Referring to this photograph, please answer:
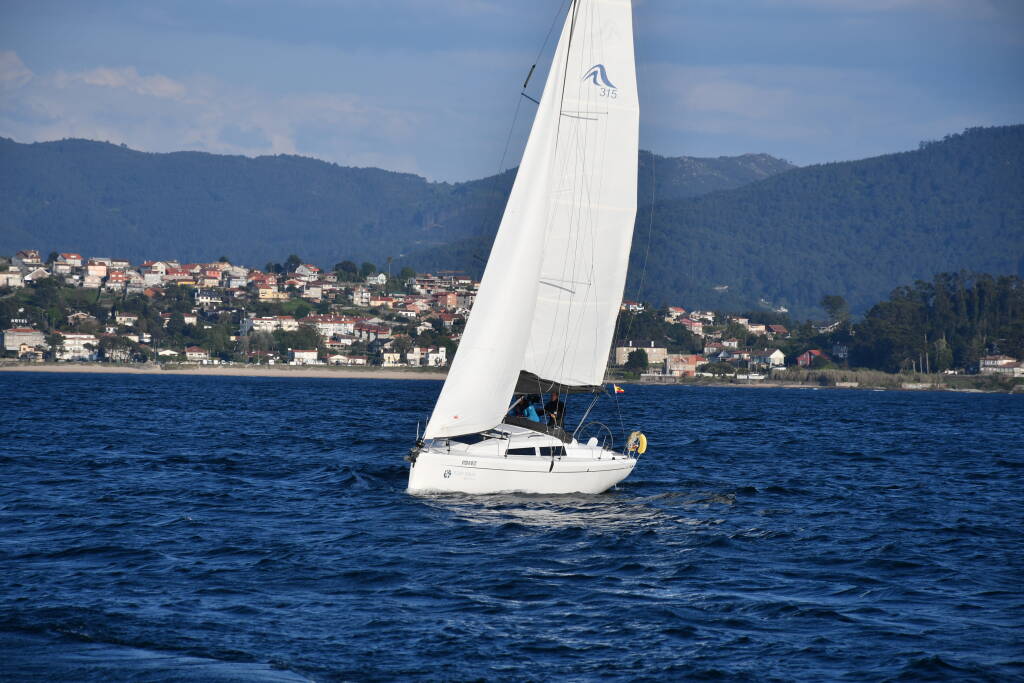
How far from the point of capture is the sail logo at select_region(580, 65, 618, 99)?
25250mm

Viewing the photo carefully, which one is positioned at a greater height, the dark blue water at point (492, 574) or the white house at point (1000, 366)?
the white house at point (1000, 366)

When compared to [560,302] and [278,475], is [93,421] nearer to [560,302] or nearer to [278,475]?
[278,475]

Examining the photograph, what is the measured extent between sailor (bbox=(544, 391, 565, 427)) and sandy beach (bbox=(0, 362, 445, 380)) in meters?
139

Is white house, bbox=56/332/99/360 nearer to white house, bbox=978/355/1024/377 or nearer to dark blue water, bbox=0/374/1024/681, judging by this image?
white house, bbox=978/355/1024/377

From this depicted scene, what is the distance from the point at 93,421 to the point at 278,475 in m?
23.2

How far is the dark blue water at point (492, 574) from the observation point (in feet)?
44.9

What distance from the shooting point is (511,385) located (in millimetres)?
24531

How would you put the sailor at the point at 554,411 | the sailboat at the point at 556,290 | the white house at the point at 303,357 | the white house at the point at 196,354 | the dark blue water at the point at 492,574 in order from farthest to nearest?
1. the white house at the point at 303,357
2. the white house at the point at 196,354
3. the sailor at the point at 554,411
4. the sailboat at the point at 556,290
5. the dark blue water at the point at 492,574

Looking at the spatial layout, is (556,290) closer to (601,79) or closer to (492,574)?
(601,79)

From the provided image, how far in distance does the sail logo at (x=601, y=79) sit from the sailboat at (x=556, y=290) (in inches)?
0.9

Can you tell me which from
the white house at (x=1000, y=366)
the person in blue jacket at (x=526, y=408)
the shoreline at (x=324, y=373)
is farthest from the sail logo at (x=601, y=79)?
the white house at (x=1000, y=366)

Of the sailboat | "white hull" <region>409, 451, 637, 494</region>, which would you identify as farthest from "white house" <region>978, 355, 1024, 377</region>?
"white hull" <region>409, 451, 637, 494</region>

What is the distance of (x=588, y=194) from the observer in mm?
25375

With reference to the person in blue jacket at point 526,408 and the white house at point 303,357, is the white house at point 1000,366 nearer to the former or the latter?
the white house at point 303,357
